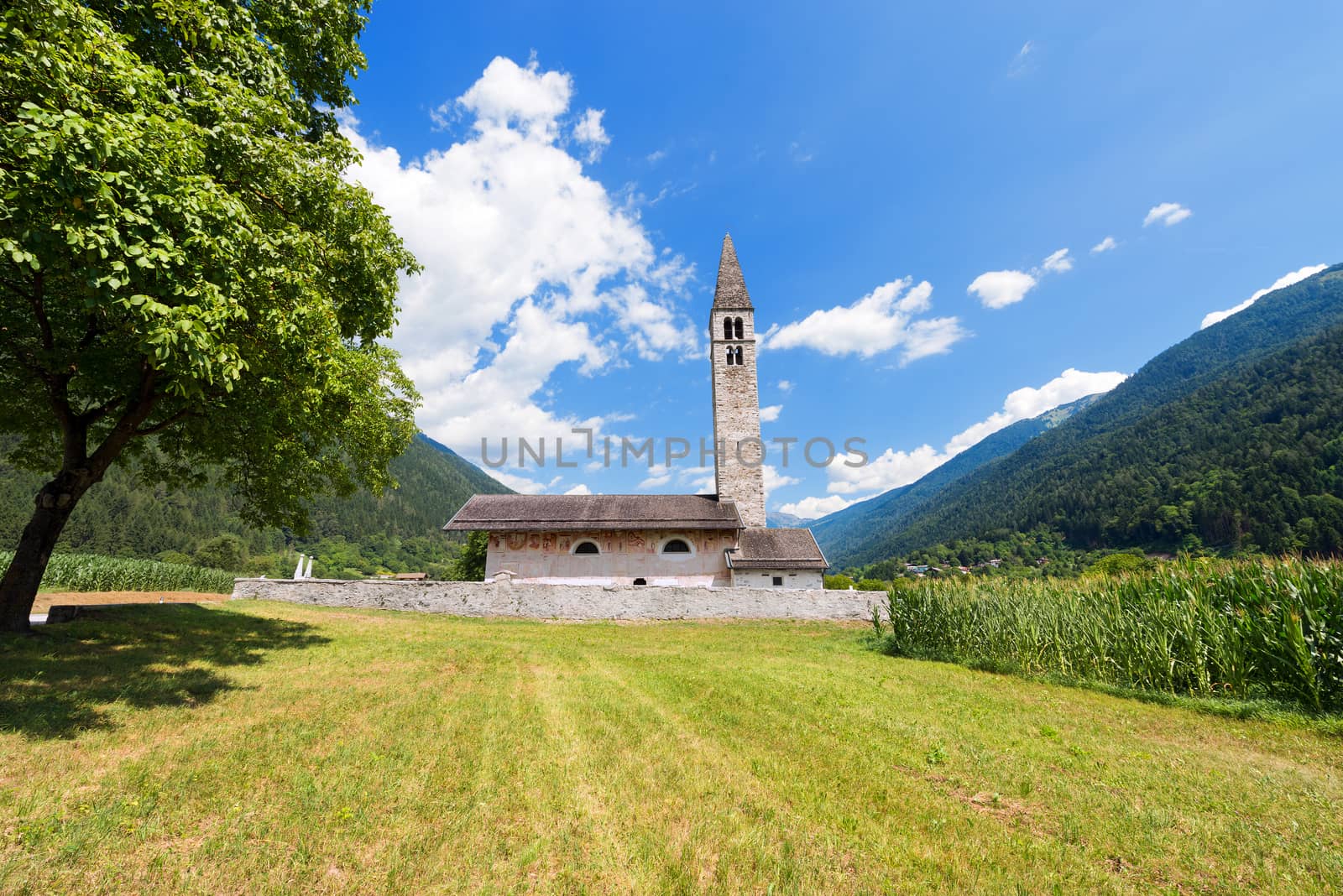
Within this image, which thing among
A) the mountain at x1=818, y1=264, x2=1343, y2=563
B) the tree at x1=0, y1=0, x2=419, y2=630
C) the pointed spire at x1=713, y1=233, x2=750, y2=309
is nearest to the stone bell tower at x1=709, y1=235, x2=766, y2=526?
the pointed spire at x1=713, y1=233, x2=750, y2=309

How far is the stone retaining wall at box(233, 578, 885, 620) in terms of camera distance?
1958 cm

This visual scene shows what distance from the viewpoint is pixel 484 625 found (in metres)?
17.3

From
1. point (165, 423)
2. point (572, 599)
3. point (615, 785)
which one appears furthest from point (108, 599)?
point (615, 785)

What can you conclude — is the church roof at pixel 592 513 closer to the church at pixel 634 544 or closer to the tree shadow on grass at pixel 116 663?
the church at pixel 634 544

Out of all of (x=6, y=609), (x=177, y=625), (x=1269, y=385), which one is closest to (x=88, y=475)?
(x=6, y=609)

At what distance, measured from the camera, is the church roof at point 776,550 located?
24.7m

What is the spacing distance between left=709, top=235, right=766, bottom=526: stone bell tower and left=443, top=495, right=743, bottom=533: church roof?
1.58 meters

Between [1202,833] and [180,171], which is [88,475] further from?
[1202,833]

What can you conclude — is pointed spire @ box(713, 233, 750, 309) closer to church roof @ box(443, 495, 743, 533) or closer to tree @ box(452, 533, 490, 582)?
church roof @ box(443, 495, 743, 533)

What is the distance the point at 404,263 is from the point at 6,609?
8.47 metres

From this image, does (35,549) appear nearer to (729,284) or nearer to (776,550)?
(776,550)

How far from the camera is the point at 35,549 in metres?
8.80

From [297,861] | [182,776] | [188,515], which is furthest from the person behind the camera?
[188,515]

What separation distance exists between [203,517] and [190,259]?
11562 centimetres
